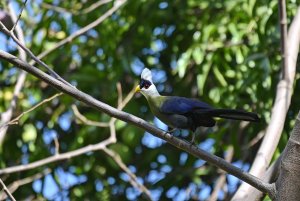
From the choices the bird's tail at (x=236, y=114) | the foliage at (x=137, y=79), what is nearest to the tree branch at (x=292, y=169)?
the bird's tail at (x=236, y=114)

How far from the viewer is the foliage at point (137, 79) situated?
3.65 meters

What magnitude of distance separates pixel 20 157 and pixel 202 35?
4.74ft

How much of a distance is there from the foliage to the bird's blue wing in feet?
2.92

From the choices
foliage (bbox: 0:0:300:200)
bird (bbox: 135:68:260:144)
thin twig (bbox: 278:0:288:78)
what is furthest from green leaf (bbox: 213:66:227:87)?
bird (bbox: 135:68:260:144)

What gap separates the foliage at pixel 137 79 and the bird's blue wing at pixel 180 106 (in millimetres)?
890

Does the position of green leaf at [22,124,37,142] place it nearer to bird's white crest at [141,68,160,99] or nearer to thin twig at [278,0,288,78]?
bird's white crest at [141,68,160,99]

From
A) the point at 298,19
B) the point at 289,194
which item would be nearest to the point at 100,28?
the point at 298,19

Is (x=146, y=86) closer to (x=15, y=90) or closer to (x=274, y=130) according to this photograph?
(x=274, y=130)

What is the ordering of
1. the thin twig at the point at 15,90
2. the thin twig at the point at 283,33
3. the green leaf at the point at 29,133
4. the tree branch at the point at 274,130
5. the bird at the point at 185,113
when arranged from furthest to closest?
the green leaf at the point at 29,133
the thin twig at the point at 15,90
the thin twig at the point at 283,33
the tree branch at the point at 274,130
the bird at the point at 185,113

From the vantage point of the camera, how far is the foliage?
12.0 feet

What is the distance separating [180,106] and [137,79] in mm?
1450

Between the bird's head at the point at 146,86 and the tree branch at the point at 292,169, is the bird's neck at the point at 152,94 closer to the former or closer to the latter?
the bird's head at the point at 146,86

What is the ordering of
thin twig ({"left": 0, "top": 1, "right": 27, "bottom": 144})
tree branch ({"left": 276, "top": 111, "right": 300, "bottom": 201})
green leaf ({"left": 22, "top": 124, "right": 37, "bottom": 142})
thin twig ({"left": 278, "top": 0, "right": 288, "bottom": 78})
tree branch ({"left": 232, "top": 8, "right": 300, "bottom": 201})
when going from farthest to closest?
green leaf ({"left": 22, "top": 124, "right": 37, "bottom": 142})
thin twig ({"left": 0, "top": 1, "right": 27, "bottom": 144})
thin twig ({"left": 278, "top": 0, "right": 288, "bottom": 78})
tree branch ({"left": 232, "top": 8, "right": 300, "bottom": 201})
tree branch ({"left": 276, "top": 111, "right": 300, "bottom": 201})

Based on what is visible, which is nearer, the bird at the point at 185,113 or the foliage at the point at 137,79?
the bird at the point at 185,113
